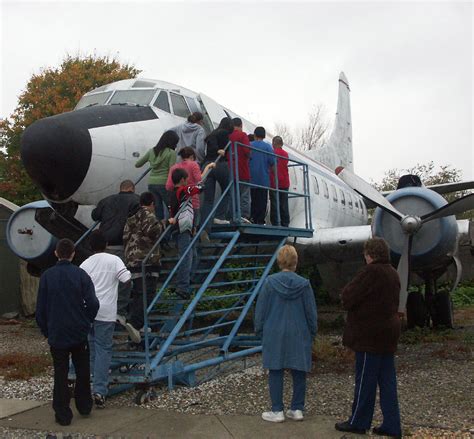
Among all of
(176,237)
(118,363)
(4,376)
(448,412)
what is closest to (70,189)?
(176,237)

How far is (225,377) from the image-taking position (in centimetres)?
732

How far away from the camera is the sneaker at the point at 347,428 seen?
4.92m

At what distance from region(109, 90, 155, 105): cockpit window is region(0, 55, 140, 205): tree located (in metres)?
12.3

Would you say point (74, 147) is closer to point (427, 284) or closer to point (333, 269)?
point (427, 284)

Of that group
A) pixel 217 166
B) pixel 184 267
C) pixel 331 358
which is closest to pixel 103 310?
pixel 184 267

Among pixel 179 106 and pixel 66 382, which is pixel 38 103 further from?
pixel 66 382

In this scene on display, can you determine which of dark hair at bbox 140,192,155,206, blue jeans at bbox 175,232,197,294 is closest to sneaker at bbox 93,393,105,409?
blue jeans at bbox 175,232,197,294

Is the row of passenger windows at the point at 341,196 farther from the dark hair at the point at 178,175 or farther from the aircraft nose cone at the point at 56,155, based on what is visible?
the aircraft nose cone at the point at 56,155

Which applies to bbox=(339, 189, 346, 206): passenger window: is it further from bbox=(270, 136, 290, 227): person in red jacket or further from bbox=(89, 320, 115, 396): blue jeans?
bbox=(89, 320, 115, 396): blue jeans

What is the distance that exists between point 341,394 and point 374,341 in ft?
5.41

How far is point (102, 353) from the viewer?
586cm

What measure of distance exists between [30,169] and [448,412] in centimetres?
511

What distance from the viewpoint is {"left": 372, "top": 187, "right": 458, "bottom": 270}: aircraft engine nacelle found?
892 cm

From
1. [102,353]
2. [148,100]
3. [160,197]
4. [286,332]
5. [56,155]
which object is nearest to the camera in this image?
[286,332]
